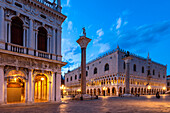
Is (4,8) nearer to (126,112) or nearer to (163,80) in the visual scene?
(126,112)

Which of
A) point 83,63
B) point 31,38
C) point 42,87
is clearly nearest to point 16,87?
point 42,87

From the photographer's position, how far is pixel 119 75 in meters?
59.4

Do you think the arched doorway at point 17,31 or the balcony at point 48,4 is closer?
the arched doorway at point 17,31

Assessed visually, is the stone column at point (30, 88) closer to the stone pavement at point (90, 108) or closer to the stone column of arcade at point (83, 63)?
the stone pavement at point (90, 108)

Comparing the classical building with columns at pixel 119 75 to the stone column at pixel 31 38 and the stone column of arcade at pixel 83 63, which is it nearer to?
the stone column of arcade at pixel 83 63

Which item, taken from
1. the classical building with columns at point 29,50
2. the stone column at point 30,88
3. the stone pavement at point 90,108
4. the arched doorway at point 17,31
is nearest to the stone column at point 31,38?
the classical building with columns at point 29,50

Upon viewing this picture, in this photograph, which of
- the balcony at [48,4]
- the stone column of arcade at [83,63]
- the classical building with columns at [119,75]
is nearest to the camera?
the balcony at [48,4]

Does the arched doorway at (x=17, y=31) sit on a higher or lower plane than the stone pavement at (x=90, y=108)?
higher

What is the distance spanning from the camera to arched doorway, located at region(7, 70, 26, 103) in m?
16.6

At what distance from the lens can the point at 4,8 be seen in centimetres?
1605

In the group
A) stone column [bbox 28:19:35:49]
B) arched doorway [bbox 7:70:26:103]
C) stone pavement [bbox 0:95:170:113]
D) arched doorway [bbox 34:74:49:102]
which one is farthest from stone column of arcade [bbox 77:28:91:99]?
arched doorway [bbox 7:70:26:103]

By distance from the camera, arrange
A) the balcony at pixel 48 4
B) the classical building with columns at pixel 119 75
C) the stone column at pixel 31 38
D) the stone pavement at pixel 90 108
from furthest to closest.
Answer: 1. the classical building with columns at pixel 119 75
2. the balcony at pixel 48 4
3. the stone column at pixel 31 38
4. the stone pavement at pixel 90 108

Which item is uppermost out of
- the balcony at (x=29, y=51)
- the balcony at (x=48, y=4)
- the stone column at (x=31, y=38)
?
the balcony at (x=48, y=4)

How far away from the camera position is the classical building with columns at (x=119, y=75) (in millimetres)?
60250
